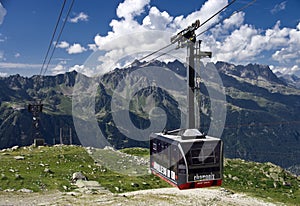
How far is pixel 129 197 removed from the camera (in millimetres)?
39094

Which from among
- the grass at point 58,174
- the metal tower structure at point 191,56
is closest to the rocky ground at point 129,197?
the grass at point 58,174

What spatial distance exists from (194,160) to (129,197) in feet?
67.3

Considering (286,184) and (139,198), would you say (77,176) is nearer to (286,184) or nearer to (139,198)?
(139,198)

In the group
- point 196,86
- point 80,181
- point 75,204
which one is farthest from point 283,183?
point 196,86

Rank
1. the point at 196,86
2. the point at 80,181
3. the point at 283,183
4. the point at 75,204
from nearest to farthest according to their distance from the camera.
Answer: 1. the point at 196,86
2. the point at 75,204
3. the point at 80,181
4. the point at 283,183

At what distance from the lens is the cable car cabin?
68.6 ft

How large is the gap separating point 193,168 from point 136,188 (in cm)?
2740

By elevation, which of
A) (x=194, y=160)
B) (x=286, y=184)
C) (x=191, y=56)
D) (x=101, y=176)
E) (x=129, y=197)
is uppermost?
(x=191, y=56)

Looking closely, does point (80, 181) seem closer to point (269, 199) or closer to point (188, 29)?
point (269, 199)

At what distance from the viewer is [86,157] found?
62469 millimetres

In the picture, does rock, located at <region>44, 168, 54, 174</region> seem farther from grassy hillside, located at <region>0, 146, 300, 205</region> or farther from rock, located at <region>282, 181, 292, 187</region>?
rock, located at <region>282, 181, 292, 187</region>

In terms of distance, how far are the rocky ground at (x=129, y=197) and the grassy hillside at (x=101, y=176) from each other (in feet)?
7.87

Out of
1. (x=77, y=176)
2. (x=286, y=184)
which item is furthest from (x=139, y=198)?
(x=286, y=184)

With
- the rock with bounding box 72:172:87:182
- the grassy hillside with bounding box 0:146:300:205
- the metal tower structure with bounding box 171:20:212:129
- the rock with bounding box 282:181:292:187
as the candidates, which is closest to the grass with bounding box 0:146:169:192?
the grassy hillside with bounding box 0:146:300:205
